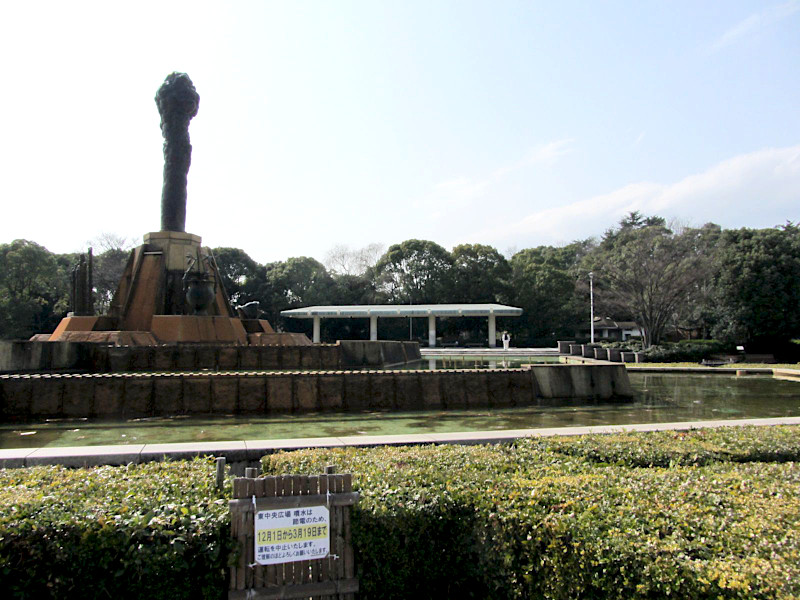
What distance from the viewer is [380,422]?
9.94 m

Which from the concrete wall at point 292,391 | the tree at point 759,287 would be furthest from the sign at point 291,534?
the tree at point 759,287

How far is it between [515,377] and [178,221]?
1361 centimetres

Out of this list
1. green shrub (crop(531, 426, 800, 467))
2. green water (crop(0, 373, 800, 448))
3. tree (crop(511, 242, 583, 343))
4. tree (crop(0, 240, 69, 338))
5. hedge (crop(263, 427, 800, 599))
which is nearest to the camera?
hedge (crop(263, 427, 800, 599))

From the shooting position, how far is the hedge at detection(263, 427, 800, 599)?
9.46 ft

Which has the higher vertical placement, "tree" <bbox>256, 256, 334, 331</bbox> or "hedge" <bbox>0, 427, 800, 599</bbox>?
"tree" <bbox>256, 256, 334, 331</bbox>

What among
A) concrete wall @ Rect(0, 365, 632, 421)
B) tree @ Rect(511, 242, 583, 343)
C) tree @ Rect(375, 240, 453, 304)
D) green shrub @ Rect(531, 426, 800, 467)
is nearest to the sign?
green shrub @ Rect(531, 426, 800, 467)

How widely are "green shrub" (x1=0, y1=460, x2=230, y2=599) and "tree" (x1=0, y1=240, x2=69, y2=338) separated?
43253 millimetres

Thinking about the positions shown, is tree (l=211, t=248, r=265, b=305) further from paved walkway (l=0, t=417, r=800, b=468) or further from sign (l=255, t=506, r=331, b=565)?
sign (l=255, t=506, r=331, b=565)

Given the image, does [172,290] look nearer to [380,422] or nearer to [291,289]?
[380,422]

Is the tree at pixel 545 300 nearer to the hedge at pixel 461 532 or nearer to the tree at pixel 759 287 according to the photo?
the tree at pixel 759 287

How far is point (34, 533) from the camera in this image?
10.4 feet

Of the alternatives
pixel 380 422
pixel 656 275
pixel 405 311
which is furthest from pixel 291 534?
pixel 405 311

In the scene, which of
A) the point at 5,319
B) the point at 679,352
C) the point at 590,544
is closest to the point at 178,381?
the point at 590,544

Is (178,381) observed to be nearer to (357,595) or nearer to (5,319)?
(357,595)
